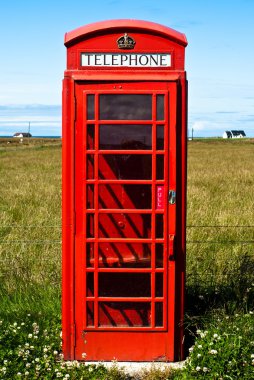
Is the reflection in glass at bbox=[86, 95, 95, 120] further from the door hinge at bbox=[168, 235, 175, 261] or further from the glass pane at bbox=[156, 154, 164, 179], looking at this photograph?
the door hinge at bbox=[168, 235, 175, 261]

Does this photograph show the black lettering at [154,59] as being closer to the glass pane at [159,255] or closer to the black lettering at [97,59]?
the black lettering at [97,59]

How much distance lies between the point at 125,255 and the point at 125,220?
11.5 inches

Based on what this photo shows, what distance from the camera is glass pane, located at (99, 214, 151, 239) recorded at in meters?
5.11

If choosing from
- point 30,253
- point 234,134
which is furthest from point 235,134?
point 30,253

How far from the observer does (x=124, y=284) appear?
5.11 m

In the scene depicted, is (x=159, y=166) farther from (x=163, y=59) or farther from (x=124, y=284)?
(x=124, y=284)

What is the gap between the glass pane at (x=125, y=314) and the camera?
514 centimetres

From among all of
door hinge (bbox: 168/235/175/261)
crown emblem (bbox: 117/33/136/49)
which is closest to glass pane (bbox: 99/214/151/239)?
door hinge (bbox: 168/235/175/261)

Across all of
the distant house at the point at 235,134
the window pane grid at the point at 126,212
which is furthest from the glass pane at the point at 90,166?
the distant house at the point at 235,134

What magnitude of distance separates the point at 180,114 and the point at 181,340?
1871 mm

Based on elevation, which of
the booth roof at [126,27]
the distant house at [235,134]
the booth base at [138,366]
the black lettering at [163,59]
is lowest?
the booth base at [138,366]

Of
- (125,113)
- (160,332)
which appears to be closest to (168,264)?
(160,332)

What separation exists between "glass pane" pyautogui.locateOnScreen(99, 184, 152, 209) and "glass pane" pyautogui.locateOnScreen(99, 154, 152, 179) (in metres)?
0.10

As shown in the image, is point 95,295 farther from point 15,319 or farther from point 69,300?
point 15,319
